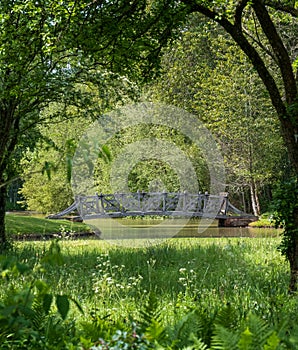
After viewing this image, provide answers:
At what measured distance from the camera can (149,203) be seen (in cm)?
2398

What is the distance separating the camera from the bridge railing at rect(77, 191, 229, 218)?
23375 mm

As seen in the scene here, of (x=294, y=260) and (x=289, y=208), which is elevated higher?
(x=289, y=208)

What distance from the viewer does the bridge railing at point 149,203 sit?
23375 mm

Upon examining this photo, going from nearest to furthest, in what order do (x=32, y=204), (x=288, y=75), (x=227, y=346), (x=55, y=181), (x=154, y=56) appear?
(x=227, y=346), (x=288, y=75), (x=154, y=56), (x=55, y=181), (x=32, y=204)

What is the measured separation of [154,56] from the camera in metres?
7.29

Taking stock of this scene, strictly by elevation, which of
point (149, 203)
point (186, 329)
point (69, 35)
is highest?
point (69, 35)

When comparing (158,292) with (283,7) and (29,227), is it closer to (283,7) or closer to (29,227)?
(283,7)

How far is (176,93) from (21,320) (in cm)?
2511

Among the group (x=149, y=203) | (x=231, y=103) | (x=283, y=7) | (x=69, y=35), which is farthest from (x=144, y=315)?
(x=231, y=103)

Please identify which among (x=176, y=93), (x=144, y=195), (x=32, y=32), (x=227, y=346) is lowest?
(x=227, y=346)

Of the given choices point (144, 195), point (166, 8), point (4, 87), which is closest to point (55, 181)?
point (144, 195)

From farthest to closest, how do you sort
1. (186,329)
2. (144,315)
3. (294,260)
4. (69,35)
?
(69,35) < (294,260) < (144,315) < (186,329)

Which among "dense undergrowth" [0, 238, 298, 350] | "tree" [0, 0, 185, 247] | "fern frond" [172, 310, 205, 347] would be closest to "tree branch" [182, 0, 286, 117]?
"tree" [0, 0, 185, 247]

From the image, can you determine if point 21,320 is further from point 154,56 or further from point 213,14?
point 154,56
